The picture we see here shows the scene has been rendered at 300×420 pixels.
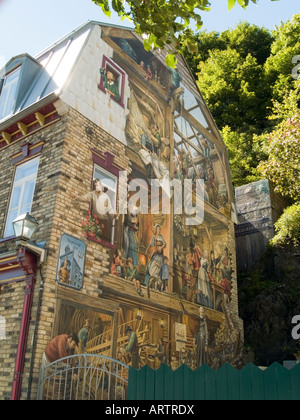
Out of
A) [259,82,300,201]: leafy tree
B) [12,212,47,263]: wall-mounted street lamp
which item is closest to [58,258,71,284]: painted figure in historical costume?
[12,212,47,263]: wall-mounted street lamp

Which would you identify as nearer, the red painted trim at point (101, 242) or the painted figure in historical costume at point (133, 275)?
the red painted trim at point (101, 242)

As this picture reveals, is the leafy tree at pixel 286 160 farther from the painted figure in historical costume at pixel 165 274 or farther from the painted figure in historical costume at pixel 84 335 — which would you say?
the painted figure in historical costume at pixel 84 335

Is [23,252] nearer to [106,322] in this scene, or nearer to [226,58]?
[106,322]

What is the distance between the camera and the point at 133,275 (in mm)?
10688

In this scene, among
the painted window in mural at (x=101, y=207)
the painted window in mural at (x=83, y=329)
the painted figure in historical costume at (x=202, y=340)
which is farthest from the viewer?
the painted figure in historical costume at (x=202, y=340)

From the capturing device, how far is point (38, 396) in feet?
25.2

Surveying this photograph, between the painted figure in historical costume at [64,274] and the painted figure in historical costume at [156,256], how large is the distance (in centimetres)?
282

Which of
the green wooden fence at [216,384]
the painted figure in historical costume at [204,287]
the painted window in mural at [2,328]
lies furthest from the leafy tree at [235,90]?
the green wooden fence at [216,384]

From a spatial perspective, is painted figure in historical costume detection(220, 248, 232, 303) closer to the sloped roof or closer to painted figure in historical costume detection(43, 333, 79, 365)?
painted figure in historical costume detection(43, 333, 79, 365)

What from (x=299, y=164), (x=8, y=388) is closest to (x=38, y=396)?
(x=8, y=388)

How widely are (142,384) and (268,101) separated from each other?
28291 mm

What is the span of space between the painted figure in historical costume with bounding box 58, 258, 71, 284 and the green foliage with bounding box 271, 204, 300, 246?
11357 mm

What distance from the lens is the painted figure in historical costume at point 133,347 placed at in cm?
995

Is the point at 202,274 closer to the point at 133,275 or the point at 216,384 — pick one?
the point at 133,275
